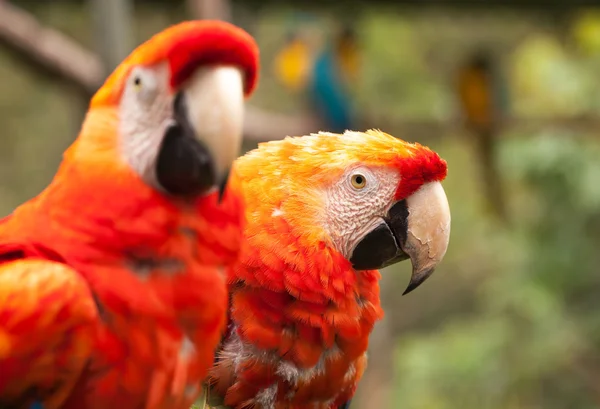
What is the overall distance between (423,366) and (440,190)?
3.79m

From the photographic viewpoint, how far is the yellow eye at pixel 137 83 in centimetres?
71

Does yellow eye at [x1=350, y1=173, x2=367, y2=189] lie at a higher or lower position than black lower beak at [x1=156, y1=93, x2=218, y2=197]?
lower

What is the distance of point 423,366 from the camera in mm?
4562

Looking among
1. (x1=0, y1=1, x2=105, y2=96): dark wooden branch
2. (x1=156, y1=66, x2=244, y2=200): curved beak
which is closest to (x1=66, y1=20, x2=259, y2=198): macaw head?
(x1=156, y1=66, x2=244, y2=200): curved beak

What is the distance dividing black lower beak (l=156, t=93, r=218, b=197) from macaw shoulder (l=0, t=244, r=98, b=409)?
0.15m

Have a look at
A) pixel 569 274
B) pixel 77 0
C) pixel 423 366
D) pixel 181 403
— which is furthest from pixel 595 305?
pixel 181 403

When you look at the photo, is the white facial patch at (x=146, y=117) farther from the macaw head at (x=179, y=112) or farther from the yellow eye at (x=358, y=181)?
the yellow eye at (x=358, y=181)

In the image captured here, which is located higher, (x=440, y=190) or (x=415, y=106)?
(x=440, y=190)

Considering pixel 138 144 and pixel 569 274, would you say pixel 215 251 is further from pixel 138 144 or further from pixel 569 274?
pixel 569 274

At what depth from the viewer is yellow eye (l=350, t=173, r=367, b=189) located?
3.34ft

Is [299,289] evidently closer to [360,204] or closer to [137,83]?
[360,204]

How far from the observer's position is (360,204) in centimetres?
102

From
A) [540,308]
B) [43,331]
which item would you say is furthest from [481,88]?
[43,331]

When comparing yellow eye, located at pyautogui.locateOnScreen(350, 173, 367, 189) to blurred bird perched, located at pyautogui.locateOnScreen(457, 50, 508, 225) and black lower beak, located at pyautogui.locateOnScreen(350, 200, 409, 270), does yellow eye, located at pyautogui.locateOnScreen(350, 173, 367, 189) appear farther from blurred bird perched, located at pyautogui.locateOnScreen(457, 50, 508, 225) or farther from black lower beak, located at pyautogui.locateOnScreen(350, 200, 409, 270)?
blurred bird perched, located at pyautogui.locateOnScreen(457, 50, 508, 225)
